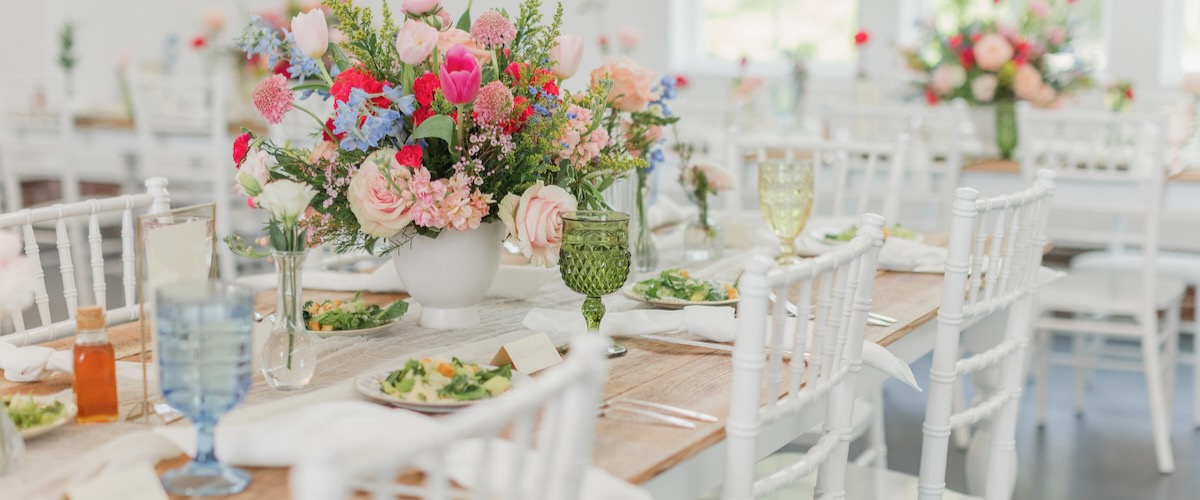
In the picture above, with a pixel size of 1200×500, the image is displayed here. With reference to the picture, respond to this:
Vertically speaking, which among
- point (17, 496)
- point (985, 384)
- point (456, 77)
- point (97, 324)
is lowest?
point (985, 384)

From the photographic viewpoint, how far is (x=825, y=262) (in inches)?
48.5

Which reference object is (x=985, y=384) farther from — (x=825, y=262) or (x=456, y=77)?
(x=456, y=77)

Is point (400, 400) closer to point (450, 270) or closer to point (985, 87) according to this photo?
point (450, 270)

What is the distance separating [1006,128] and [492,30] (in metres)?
2.43

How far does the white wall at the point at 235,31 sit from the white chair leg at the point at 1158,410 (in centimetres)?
190

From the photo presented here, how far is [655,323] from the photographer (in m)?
1.58

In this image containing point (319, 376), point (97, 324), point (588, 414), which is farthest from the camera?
point (319, 376)

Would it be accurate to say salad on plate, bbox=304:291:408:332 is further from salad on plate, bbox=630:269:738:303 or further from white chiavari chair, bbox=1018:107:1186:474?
white chiavari chair, bbox=1018:107:1186:474

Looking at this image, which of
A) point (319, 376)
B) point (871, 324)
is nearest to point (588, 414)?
point (319, 376)

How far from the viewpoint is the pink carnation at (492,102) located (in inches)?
56.1

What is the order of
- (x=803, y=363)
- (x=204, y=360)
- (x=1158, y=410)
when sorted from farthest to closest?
(x=1158, y=410) → (x=803, y=363) → (x=204, y=360)

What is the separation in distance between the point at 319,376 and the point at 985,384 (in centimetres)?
111

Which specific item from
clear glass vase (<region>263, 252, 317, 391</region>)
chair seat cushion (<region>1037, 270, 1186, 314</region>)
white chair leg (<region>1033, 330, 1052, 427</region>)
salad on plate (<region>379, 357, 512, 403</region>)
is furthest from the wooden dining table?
white chair leg (<region>1033, 330, 1052, 427</region>)

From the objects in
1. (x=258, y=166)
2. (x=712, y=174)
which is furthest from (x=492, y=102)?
(x=712, y=174)
